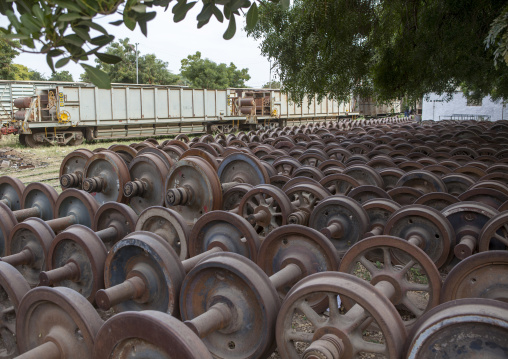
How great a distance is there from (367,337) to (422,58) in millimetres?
8125

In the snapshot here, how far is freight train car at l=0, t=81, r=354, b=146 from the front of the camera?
16.2 meters

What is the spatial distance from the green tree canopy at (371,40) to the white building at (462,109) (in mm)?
20320

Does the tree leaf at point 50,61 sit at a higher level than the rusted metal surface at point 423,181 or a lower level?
higher

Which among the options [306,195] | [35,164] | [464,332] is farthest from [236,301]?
[35,164]

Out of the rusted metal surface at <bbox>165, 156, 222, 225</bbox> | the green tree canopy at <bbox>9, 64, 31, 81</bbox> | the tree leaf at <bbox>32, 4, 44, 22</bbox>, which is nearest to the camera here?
the tree leaf at <bbox>32, 4, 44, 22</bbox>

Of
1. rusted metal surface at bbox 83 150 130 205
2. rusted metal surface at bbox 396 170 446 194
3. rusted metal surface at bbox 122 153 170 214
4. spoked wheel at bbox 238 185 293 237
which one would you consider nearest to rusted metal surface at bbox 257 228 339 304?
spoked wheel at bbox 238 185 293 237

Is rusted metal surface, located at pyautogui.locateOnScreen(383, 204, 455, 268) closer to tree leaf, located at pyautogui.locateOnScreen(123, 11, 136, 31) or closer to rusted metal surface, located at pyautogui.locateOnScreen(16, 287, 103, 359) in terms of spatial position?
rusted metal surface, located at pyautogui.locateOnScreen(16, 287, 103, 359)

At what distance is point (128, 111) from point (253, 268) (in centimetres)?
1742

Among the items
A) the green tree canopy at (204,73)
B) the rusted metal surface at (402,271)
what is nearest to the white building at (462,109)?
the green tree canopy at (204,73)

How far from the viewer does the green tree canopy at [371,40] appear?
8.81 meters

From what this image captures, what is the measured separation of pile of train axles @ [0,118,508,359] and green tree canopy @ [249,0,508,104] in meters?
4.26

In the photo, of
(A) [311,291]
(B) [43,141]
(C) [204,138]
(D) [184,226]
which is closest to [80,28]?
(A) [311,291]

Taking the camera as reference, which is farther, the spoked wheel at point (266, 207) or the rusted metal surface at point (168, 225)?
the spoked wheel at point (266, 207)

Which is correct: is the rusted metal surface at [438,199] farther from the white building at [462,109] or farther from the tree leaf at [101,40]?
the white building at [462,109]
